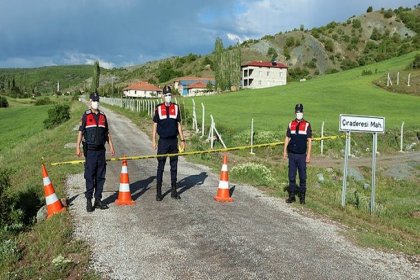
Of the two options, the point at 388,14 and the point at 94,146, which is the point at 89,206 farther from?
the point at 388,14

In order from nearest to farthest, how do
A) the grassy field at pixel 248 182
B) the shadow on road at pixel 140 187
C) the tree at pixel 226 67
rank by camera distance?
the grassy field at pixel 248 182 → the shadow on road at pixel 140 187 → the tree at pixel 226 67

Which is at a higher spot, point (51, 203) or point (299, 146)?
point (299, 146)

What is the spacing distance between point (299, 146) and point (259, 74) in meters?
106

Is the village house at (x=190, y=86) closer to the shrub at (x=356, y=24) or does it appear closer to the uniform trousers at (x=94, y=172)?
the shrub at (x=356, y=24)

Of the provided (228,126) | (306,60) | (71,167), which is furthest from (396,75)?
(306,60)

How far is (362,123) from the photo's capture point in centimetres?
1040

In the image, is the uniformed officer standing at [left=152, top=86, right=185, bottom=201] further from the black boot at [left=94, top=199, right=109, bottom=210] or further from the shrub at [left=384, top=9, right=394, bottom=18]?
the shrub at [left=384, top=9, right=394, bottom=18]

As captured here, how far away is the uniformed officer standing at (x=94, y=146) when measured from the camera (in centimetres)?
894

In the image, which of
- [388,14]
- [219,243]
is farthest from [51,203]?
[388,14]

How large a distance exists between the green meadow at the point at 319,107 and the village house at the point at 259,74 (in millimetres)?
52016

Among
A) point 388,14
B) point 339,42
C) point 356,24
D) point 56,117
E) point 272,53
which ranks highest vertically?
point 388,14

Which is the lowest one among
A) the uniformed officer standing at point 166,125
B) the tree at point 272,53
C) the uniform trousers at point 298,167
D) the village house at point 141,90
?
the uniform trousers at point 298,167

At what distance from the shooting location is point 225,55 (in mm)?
99500

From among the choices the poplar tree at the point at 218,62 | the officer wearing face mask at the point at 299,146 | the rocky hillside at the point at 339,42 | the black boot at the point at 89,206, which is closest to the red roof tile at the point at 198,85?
the poplar tree at the point at 218,62
